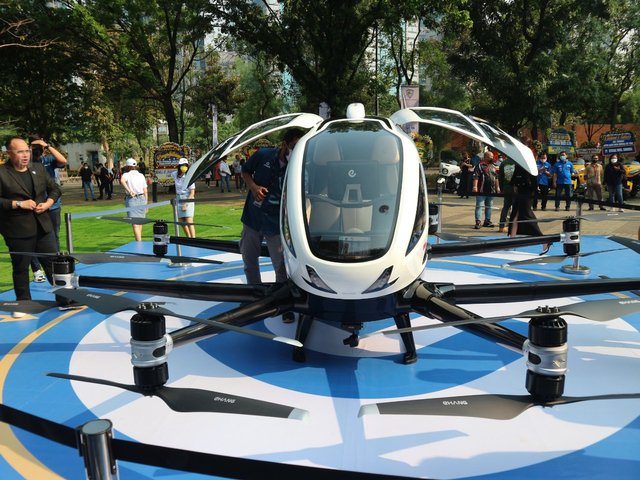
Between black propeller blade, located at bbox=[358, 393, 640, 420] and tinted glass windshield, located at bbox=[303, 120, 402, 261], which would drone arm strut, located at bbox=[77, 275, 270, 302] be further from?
black propeller blade, located at bbox=[358, 393, 640, 420]

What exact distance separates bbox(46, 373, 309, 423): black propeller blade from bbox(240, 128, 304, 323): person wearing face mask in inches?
116

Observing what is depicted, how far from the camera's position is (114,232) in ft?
46.9

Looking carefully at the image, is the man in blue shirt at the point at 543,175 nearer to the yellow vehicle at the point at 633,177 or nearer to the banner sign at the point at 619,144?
the yellow vehicle at the point at 633,177

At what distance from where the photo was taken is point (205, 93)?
37.2 metres

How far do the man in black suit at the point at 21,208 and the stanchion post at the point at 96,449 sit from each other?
512 cm

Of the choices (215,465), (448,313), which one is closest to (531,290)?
(448,313)

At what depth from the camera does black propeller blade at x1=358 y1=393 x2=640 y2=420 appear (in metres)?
2.45

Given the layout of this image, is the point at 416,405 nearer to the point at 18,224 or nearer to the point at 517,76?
the point at 18,224

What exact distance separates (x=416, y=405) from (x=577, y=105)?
1065 inches

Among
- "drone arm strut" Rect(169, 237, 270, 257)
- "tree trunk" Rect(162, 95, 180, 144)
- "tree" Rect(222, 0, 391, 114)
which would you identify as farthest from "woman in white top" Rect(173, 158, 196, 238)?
"tree trunk" Rect(162, 95, 180, 144)

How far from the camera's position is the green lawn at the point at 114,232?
36.9 feet

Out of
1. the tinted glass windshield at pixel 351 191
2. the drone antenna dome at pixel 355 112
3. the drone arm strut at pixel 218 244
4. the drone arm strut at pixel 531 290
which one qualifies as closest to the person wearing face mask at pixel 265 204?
the drone arm strut at pixel 218 244

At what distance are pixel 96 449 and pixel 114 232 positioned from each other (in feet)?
44.2

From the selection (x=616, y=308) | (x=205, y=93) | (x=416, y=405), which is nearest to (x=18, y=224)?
(x=416, y=405)
